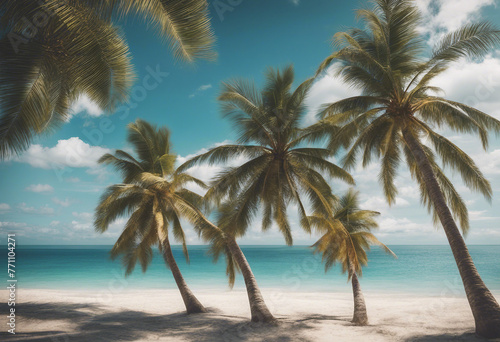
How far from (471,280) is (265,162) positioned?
24.8ft

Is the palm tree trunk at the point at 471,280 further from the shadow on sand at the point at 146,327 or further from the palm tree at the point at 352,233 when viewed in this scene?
the shadow on sand at the point at 146,327

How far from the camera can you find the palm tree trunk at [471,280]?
316 inches

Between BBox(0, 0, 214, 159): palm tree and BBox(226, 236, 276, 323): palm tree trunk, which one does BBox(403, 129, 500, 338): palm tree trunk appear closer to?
BBox(226, 236, 276, 323): palm tree trunk

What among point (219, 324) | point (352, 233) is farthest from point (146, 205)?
point (352, 233)

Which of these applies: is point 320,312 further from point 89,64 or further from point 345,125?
point 89,64

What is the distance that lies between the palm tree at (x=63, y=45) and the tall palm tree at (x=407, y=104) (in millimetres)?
6258

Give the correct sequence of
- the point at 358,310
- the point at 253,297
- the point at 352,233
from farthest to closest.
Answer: the point at 352,233 → the point at 358,310 → the point at 253,297

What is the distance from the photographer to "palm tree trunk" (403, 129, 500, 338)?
26.3 ft

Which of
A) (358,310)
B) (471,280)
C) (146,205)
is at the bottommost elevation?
(358,310)

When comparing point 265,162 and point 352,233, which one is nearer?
point 265,162

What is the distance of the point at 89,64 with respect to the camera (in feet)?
20.0

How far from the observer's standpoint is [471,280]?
844cm

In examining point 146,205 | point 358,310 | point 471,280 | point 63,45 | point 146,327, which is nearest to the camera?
point 63,45

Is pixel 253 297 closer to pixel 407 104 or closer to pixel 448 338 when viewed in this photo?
pixel 448 338
